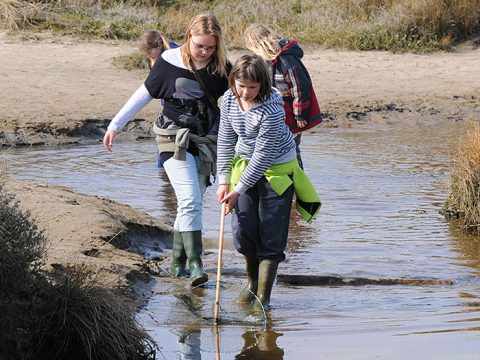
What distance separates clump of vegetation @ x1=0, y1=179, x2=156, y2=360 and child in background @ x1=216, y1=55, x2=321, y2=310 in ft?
3.57

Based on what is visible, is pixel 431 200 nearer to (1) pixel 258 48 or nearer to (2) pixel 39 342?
(1) pixel 258 48

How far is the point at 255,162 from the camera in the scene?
6.18 m

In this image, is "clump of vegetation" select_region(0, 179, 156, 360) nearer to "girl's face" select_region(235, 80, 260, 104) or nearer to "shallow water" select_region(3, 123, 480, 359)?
"shallow water" select_region(3, 123, 480, 359)

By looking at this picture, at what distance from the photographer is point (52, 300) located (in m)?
5.45

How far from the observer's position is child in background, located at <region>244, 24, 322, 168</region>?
8148mm

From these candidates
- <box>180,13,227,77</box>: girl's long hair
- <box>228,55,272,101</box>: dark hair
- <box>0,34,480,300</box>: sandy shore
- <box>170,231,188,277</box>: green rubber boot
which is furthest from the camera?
<box>0,34,480,300</box>: sandy shore

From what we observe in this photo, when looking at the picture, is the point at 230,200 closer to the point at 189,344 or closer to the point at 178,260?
the point at 189,344

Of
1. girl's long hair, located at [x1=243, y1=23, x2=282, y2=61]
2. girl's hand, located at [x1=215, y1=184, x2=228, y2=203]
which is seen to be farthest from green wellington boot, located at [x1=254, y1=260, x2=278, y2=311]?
girl's long hair, located at [x1=243, y1=23, x2=282, y2=61]

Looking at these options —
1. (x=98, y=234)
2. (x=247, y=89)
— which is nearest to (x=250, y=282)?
(x=247, y=89)

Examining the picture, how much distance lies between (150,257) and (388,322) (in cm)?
220

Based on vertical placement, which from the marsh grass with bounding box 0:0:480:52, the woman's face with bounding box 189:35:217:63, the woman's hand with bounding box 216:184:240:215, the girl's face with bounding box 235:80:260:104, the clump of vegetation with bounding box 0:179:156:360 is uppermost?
the woman's face with bounding box 189:35:217:63

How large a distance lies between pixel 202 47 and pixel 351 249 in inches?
88.9

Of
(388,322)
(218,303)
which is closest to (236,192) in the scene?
(218,303)

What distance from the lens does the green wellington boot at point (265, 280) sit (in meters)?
6.47
